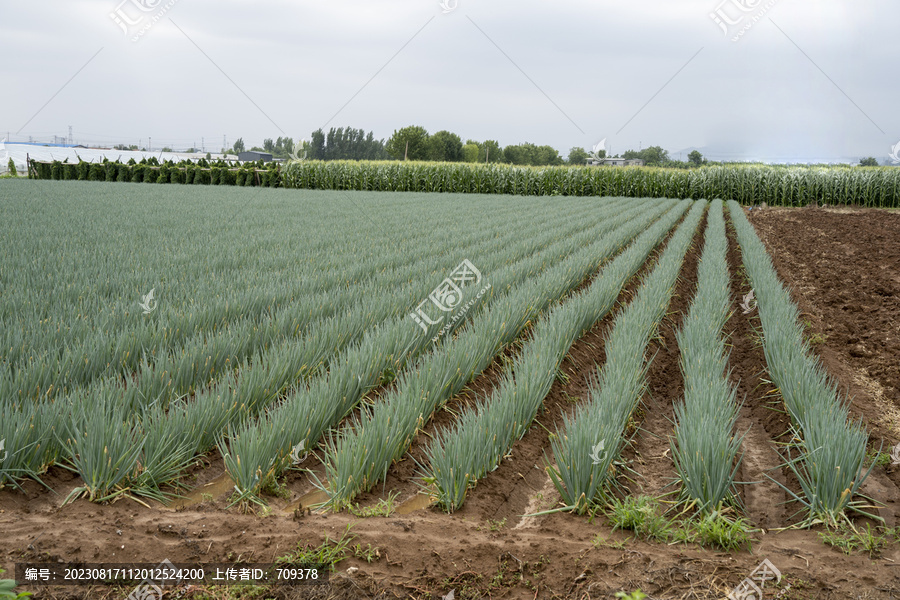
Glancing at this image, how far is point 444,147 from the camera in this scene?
7606 centimetres

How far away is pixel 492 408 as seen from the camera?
8.26 feet

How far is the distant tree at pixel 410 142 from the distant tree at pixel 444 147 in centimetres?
492

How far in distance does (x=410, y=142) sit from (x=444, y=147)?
1060 centimetres

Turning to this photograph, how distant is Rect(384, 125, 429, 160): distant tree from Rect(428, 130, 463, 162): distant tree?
4.92 metres

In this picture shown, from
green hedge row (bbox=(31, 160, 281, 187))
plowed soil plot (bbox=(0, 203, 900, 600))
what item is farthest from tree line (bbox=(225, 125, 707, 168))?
plowed soil plot (bbox=(0, 203, 900, 600))

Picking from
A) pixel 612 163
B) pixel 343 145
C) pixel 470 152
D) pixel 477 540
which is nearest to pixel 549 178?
pixel 612 163

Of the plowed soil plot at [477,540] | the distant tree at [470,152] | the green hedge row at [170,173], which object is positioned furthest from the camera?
the distant tree at [470,152]

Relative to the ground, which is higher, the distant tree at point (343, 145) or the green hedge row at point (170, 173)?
the distant tree at point (343, 145)

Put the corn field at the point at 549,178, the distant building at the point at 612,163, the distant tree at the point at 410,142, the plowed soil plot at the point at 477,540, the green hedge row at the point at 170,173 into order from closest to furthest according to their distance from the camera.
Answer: the plowed soil plot at the point at 477,540
the corn field at the point at 549,178
the distant building at the point at 612,163
the green hedge row at the point at 170,173
the distant tree at the point at 410,142

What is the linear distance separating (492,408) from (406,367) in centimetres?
75

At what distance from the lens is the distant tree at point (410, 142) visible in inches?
2571

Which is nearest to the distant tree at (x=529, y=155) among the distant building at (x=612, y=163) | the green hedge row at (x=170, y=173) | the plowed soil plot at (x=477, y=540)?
the distant building at (x=612, y=163)

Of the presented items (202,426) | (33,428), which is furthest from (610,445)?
(33,428)

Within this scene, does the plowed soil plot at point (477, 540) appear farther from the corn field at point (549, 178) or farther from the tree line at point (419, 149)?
the tree line at point (419, 149)
